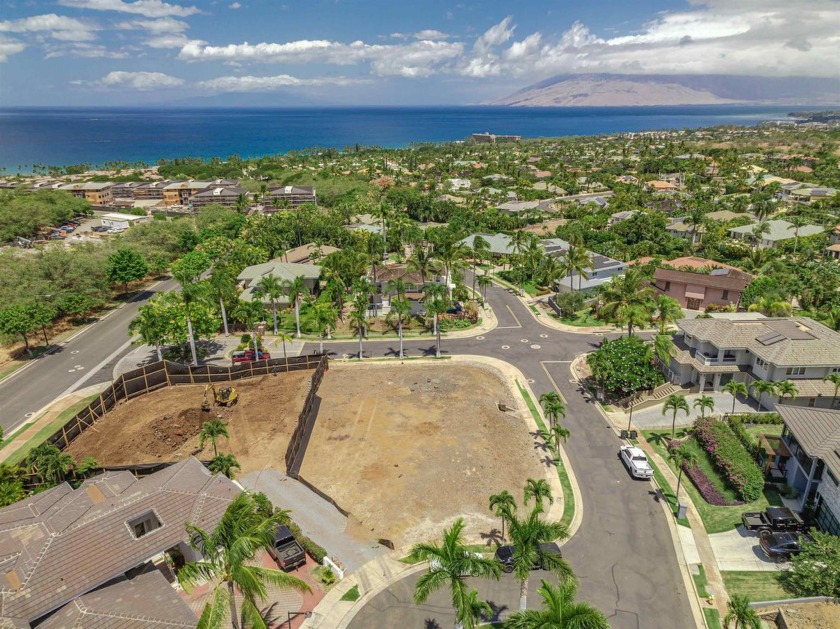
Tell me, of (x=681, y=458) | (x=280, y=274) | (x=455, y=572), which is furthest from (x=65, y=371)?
(x=681, y=458)

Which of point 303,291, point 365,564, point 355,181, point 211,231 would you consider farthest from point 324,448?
point 355,181

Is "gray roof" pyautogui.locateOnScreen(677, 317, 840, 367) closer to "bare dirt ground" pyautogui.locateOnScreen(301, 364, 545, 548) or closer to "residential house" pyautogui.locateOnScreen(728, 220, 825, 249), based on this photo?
"bare dirt ground" pyautogui.locateOnScreen(301, 364, 545, 548)

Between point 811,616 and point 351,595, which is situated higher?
point 811,616

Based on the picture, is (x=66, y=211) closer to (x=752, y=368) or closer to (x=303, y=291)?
(x=303, y=291)

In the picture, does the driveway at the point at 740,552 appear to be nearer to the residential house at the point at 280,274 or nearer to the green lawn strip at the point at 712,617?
the green lawn strip at the point at 712,617

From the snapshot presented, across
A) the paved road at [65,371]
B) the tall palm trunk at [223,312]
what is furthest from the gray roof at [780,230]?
the paved road at [65,371]

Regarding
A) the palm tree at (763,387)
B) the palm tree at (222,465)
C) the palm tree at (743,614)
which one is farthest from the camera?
the palm tree at (763,387)

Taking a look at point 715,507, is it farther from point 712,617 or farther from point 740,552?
point 712,617
